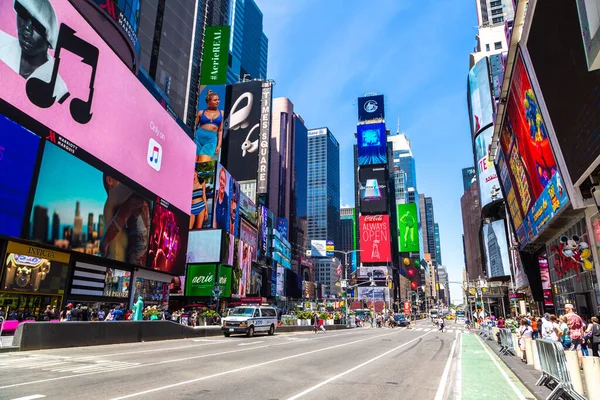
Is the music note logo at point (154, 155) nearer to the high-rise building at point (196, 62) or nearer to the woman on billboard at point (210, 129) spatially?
the woman on billboard at point (210, 129)

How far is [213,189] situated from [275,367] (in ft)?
169

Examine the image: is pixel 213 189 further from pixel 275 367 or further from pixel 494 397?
pixel 494 397

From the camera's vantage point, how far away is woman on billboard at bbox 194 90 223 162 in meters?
73.8

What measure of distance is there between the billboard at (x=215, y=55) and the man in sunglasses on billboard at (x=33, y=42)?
50560 mm

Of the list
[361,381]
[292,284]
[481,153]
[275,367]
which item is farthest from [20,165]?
[292,284]

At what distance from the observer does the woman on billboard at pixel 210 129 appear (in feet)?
242

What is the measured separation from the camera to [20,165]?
2027 centimetres

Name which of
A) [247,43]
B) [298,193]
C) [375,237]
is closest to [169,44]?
[247,43]

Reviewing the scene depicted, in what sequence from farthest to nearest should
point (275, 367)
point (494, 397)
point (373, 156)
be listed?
point (373, 156) < point (275, 367) < point (494, 397)

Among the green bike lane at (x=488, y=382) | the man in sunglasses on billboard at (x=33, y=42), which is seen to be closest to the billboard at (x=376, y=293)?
the green bike lane at (x=488, y=382)

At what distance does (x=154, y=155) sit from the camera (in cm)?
3459

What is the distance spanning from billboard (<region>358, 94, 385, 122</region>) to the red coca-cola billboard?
4659 cm

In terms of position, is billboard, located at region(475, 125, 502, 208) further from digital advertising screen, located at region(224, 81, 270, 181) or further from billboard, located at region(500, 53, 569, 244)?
digital advertising screen, located at region(224, 81, 270, 181)

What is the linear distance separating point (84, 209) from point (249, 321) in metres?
13.4
